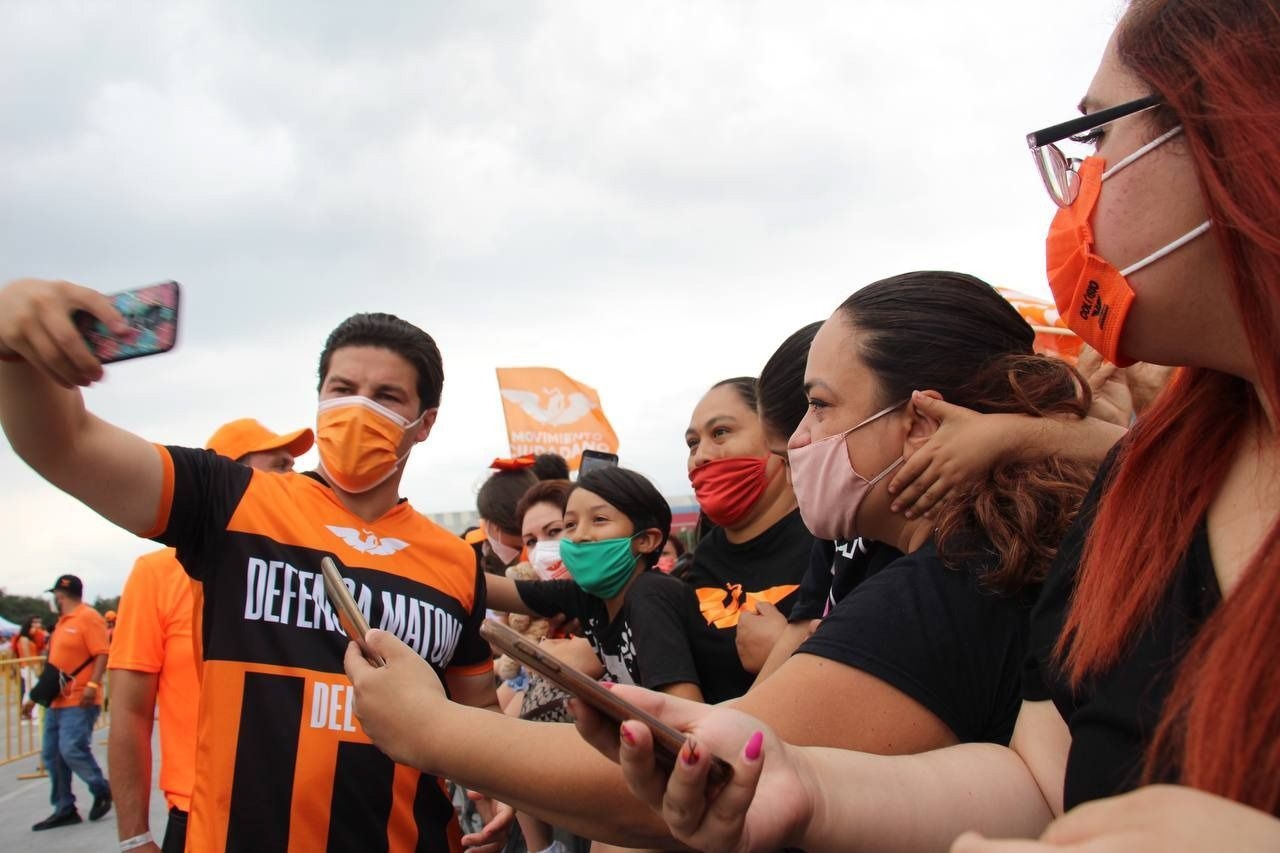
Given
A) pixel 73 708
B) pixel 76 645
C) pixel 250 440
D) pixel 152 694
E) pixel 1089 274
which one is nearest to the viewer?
pixel 1089 274

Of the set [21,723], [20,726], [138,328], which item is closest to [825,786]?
[138,328]

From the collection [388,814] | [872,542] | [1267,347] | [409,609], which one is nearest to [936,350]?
[872,542]

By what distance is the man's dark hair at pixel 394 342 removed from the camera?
3012mm

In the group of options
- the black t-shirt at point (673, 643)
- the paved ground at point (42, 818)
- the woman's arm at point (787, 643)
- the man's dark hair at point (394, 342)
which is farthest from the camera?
the paved ground at point (42, 818)

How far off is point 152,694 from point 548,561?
192 centimetres

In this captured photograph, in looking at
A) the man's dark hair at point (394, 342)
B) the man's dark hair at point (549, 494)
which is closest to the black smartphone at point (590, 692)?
the man's dark hair at point (394, 342)

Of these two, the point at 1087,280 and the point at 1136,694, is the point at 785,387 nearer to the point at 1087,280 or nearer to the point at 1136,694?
the point at 1087,280

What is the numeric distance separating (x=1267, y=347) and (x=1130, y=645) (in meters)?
0.39

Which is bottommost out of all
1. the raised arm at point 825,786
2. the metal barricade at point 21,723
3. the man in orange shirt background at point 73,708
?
the metal barricade at point 21,723

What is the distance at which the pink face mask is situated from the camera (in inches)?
78.5

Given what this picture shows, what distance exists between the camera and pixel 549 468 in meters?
7.13

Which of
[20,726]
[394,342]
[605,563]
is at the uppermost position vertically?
[394,342]

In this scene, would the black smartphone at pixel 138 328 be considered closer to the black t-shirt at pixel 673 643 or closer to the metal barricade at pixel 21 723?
the black t-shirt at pixel 673 643

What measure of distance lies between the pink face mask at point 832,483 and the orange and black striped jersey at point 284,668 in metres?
1.19
